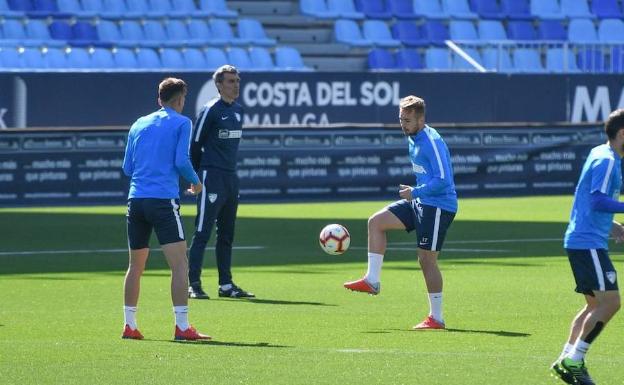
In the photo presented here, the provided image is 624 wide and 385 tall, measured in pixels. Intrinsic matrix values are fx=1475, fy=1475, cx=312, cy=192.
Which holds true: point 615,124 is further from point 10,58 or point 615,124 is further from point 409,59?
point 409,59

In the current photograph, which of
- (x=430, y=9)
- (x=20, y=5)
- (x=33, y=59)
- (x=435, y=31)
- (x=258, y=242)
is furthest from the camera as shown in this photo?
Result: (x=430, y=9)

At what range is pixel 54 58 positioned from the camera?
1170 inches

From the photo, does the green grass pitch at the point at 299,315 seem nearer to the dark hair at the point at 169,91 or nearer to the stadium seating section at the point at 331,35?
the dark hair at the point at 169,91

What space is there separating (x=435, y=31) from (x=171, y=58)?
7681 mm

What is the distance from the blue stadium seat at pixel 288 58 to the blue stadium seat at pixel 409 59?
2601 millimetres

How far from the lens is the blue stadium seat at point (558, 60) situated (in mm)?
33875

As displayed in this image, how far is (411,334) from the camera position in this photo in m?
11.7

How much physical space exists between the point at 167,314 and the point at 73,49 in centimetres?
1800

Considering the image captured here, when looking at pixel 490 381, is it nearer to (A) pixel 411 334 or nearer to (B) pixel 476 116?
(A) pixel 411 334

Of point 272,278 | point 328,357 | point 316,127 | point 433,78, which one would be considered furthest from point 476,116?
point 328,357

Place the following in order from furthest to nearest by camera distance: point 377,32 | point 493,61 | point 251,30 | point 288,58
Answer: point 377,32
point 251,30
point 493,61
point 288,58

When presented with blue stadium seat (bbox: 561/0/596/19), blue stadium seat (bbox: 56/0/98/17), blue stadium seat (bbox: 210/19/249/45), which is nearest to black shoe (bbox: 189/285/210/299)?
blue stadium seat (bbox: 56/0/98/17)

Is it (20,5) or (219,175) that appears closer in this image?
(219,175)

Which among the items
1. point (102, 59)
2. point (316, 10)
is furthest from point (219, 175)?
point (316, 10)
